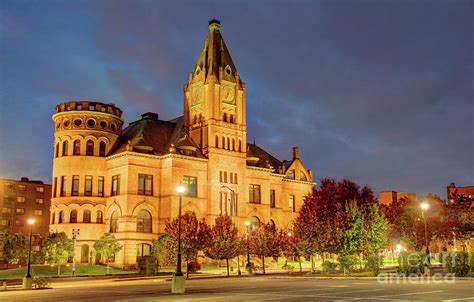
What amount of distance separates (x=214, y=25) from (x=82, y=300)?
211 ft

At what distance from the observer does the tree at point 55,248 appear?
5988cm

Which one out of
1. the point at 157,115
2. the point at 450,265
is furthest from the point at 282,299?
the point at 157,115

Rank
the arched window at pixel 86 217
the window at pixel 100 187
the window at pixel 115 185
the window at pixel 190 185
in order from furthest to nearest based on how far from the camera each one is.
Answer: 1. the window at pixel 190 185
2. the window at pixel 100 187
3. the arched window at pixel 86 217
4. the window at pixel 115 185

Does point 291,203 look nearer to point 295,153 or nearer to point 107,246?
point 295,153

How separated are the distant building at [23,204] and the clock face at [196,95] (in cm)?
5442

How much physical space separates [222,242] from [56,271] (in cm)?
1879

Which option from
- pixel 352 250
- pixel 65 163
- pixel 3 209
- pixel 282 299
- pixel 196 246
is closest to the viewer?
pixel 282 299

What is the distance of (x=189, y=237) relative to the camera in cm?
5672

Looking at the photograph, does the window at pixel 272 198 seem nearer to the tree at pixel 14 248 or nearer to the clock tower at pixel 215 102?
the clock tower at pixel 215 102

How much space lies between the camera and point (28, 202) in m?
120

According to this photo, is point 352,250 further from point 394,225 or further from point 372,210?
point 394,225

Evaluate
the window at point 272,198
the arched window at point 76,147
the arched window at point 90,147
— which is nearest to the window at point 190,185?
the arched window at point 90,147

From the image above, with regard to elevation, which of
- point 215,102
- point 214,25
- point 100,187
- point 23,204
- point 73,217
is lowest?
point 73,217

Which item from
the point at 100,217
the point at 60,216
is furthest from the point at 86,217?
the point at 60,216
